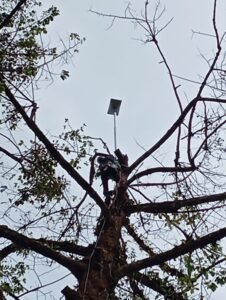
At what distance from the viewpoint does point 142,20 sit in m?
5.62

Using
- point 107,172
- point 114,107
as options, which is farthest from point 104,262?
point 114,107

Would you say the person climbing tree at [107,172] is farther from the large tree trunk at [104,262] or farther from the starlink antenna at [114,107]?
the starlink antenna at [114,107]

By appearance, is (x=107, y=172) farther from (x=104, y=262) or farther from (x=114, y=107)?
(x=104, y=262)

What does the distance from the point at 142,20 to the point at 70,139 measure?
1.42m

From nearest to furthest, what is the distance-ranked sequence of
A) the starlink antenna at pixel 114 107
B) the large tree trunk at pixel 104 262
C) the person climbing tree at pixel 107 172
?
1. the large tree trunk at pixel 104 262
2. the person climbing tree at pixel 107 172
3. the starlink antenna at pixel 114 107

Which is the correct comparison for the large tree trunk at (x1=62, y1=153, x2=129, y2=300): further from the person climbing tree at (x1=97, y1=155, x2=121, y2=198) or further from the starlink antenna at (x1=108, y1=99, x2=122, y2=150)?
the starlink antenna at (x1=108, y1=99, x2=122, y2=150)

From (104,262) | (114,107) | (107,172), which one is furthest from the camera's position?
(114,107)

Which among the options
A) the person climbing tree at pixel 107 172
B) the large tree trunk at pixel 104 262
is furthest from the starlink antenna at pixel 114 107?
the large tree trunk at pixel 104 262

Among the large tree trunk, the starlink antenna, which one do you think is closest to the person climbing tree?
the large tree trunk

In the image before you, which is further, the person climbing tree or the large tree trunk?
the person climbing tree

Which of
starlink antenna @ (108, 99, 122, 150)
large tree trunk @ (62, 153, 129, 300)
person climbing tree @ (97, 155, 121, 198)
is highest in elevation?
starlink antenna @ (108, 99, 122, 150)

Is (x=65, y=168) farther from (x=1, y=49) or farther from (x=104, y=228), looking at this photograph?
(x=1, y=49)

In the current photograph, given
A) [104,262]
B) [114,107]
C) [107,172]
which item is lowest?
[104,262]

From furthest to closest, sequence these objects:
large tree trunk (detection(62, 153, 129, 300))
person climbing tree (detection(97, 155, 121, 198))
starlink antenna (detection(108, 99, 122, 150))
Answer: starlink antenna (detection(108, 99, 122, 150)), person climbing tree (detection(97, 155, 121, 198)), large tree trunk (detection(62, 153, 129, 300))
